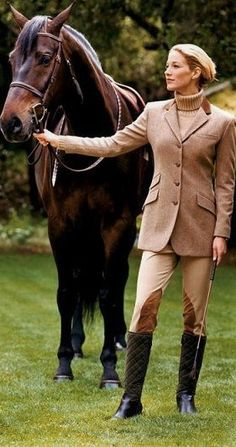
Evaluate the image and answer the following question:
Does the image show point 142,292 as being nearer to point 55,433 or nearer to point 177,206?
point 177,206

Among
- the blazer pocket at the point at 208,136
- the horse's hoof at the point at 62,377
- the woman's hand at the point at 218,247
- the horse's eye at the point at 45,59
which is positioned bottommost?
the horse's hoof at the point at 62,377

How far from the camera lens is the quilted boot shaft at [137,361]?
612cm

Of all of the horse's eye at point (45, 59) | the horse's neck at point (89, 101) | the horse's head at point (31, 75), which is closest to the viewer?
the horse's head at point (31, 75)

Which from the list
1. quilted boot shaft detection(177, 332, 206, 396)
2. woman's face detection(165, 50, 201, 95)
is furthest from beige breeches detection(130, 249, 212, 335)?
woman's face detection(165, 50, 201, 95)

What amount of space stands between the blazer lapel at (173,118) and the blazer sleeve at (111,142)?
14 cm

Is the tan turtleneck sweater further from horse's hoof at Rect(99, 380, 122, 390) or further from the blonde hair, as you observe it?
horse's hoof at Rect(99, 380, 122, 390)

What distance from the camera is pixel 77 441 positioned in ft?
18.5

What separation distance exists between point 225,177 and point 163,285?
65 cm

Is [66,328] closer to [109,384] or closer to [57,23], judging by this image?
[109,384]

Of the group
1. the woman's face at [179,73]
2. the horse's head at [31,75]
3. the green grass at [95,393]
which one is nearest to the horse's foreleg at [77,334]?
the green grass at [95,393]

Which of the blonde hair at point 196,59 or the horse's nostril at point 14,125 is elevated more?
the blonde hair at point 196,59

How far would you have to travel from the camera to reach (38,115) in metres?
6.62

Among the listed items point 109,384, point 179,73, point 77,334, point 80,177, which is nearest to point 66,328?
point 109,384

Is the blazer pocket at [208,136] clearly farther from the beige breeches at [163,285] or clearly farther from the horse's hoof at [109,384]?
the horse's hoof at [109,384]
